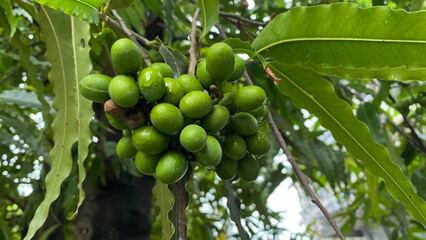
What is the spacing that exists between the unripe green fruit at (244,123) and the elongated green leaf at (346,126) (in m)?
0.20

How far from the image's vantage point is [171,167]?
55cm

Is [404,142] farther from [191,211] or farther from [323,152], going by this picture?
[191,211]

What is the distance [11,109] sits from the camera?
1.48 meters

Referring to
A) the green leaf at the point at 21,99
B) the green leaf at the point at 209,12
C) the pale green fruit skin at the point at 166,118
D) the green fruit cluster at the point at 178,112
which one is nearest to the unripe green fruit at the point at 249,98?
the green fruit cluster at the point at 178,112

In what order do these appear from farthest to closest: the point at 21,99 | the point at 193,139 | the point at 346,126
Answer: the point at 21,99 → the point at 346,126 → the point at 193,139

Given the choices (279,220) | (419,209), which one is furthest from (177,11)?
(279,220)

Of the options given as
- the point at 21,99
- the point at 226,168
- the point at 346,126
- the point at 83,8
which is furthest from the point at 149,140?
the point at 21,99

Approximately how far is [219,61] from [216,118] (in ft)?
0.28

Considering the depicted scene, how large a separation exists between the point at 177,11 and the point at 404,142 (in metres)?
1.13

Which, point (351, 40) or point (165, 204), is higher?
point (351, 40)

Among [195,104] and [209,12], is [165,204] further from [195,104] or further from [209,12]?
[209,12]

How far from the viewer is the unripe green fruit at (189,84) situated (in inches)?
23.1

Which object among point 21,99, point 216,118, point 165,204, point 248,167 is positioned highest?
point 216,118

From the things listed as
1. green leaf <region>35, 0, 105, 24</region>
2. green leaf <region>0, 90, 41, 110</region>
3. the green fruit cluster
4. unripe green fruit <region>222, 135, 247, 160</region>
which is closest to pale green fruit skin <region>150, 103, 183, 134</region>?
the green fruit cluster
